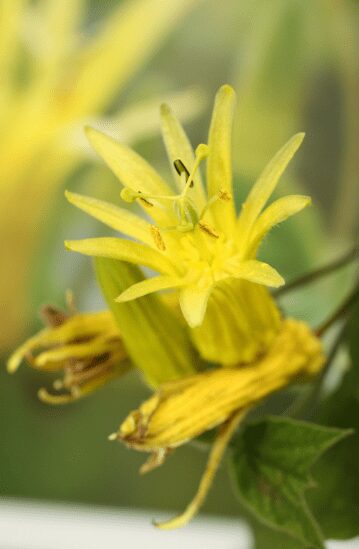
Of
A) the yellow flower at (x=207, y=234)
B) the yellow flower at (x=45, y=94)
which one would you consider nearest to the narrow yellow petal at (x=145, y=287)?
the yellow flower at (x=207, y=234)

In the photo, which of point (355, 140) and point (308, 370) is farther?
point (355, 140)

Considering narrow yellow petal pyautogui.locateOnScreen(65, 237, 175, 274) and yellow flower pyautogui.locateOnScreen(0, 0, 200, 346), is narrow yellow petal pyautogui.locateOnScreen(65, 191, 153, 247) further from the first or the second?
yellow flower pyautogui.locateOnScreen(0, 0, 200, 346)

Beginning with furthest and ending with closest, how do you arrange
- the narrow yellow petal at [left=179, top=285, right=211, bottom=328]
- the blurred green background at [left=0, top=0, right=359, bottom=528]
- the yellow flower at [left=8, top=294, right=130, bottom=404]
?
the blurred green background at [left=0, top=0, right=359, bottom=528]
the yellow flower at [left=8, top=294, right=130, bottom=404]
the narrow yellow petal at [left=179, top=285, right=211, bottom=328]

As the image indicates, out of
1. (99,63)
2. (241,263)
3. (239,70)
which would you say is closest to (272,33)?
(239,70)

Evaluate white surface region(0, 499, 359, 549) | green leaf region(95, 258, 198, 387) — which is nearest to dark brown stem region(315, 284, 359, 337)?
green leaf region(95, 258, 198, 387)

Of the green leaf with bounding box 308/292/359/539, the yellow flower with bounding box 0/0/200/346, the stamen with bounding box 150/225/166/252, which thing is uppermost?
the yellow flower with bounding box 0/0/200/346

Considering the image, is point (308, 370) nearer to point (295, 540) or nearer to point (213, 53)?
point (295, 540)

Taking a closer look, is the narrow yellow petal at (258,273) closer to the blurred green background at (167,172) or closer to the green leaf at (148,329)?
the green leaf at (148,329)
